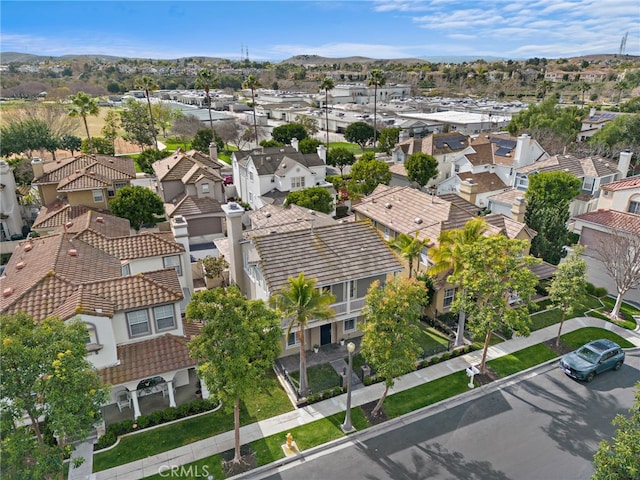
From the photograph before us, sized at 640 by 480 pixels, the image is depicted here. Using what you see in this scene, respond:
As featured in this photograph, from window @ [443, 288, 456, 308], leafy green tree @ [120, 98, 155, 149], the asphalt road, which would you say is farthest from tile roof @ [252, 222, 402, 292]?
leafy green tree @ [120, 98, 155, 149]

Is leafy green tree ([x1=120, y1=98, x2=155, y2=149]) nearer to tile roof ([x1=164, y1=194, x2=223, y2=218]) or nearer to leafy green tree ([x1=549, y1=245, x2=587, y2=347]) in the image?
tile roof ([x1=164, y1=194, x2=223, y2=218])

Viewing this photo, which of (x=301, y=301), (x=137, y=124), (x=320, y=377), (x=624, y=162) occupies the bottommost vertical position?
(x=320, y=377)

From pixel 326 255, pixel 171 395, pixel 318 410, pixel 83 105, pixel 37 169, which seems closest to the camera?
pixel 171 395

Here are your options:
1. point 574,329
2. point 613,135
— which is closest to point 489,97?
point 613,135

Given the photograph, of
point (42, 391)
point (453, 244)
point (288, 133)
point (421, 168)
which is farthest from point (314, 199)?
point (288, 133)

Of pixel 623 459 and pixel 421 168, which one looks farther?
pixel 421 168

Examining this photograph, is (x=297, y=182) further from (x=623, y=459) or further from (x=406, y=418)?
(x=623, y=459)
